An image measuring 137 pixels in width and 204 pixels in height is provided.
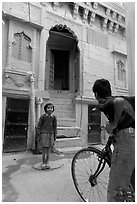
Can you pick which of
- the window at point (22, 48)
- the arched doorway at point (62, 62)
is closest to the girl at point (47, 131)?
the window at point (22, 48)

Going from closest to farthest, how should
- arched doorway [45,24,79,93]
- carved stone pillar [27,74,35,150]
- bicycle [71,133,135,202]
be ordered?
bicycle [71,133,135,202] < carved stone pillar [27,74,35,150] < arched doorway [45,24,79,93]

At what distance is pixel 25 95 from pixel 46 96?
0.88 meters

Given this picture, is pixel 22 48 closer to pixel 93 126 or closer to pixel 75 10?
pixel 75 10

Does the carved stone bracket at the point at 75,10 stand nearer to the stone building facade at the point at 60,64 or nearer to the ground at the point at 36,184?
the stone building facade at the point at 60,64

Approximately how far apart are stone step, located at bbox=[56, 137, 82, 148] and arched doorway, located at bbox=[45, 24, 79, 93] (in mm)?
3371

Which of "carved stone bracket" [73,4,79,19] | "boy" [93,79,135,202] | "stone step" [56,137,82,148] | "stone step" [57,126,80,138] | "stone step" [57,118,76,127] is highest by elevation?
"carved stone bracket" [73,4,79,19]

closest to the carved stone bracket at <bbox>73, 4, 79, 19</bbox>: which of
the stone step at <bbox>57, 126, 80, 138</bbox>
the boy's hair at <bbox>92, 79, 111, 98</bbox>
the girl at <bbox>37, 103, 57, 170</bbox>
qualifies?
the stone step at <bbox>57, 126, 80, 138</bbox>

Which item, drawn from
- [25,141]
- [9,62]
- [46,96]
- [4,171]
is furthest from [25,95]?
[4,171]

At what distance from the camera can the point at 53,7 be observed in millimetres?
7188

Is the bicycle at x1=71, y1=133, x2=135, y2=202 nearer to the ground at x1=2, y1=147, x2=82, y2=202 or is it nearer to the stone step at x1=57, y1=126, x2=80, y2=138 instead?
the ground at x1=2, y1=147, x2=82, y2=202

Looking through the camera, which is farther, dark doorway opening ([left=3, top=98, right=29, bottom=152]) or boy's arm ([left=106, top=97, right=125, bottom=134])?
dark doorway opening ([left=3, top=98, right=29, bottom=152])

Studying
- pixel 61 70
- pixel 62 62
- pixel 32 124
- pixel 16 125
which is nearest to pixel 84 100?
pixel 32 124

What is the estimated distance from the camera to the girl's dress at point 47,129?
368 centimetres

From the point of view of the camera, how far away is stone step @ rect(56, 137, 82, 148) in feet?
18.9
